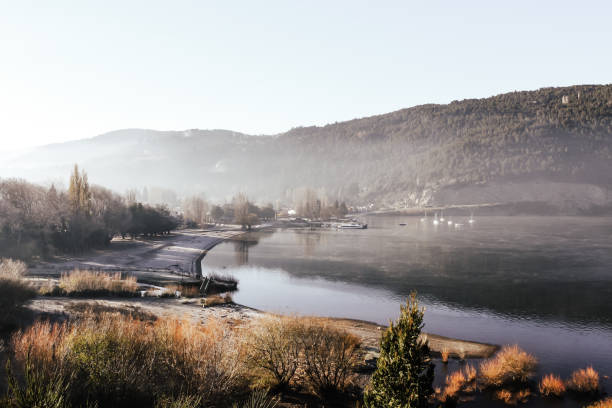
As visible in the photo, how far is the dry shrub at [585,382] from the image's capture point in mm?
19938

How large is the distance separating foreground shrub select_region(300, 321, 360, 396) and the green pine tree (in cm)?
666

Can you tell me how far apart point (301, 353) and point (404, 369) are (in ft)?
26.5

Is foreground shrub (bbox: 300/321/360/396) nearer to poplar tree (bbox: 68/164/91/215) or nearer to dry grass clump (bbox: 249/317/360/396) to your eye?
dry grass clump (bbox: 249/317/360/396)

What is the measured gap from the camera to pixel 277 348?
658 inches

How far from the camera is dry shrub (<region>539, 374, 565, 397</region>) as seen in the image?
774 inches

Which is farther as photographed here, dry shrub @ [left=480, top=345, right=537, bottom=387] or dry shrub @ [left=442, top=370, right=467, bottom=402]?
dry shrub @ [left=480, top=345, right=537, bottom=387]

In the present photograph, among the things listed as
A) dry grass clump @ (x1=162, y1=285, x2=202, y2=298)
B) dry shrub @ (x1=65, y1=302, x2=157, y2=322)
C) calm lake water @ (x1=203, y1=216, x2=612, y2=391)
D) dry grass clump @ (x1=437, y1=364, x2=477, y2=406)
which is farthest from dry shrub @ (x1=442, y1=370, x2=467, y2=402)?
dry grass clump @ (x1=162, y1=285, x2=202, y2=298)

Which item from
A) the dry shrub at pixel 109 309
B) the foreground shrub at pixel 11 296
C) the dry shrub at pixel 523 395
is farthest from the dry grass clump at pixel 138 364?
the dry shrub at pixel 523 395

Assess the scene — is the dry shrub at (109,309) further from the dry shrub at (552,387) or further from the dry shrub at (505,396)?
the dry shrub at (552,387)

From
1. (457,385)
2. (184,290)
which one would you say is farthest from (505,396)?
(184,290)

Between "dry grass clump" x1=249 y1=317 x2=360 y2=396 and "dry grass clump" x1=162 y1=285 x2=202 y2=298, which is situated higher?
"dry grass clump" x1=249 y1=317 x2=360 y2=396

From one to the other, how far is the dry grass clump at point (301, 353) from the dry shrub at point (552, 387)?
10.1 metres

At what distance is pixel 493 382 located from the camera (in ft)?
67.3

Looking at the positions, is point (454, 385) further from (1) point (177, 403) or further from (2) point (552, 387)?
(1) point (177, 403)
